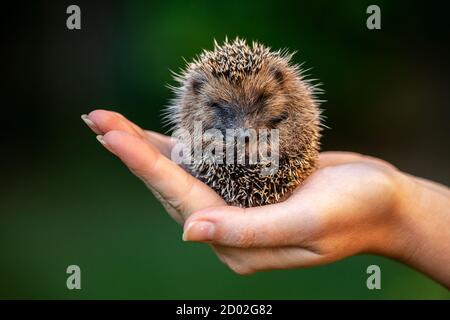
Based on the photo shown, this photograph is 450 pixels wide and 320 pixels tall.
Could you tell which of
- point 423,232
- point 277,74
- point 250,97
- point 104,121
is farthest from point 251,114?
point 423,232

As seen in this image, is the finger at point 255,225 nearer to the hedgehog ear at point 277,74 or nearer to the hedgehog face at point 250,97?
the hedgehog face at point 250,97

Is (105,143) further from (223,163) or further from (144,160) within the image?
(223,163)

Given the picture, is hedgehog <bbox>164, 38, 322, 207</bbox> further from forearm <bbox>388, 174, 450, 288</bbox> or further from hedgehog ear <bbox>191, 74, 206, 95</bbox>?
forearm <bbox>388, 174, 450, 288</bbox>

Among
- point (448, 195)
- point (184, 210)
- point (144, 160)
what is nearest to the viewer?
point (144, 160)

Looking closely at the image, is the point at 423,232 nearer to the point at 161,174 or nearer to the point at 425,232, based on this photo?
the point at 425,232

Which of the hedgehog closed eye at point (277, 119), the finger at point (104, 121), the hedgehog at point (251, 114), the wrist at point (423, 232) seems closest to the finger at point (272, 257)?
the hedgehog at point (251, 114)

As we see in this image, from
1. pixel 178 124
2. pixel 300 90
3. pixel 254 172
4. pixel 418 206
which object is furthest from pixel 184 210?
pixel 418 206
